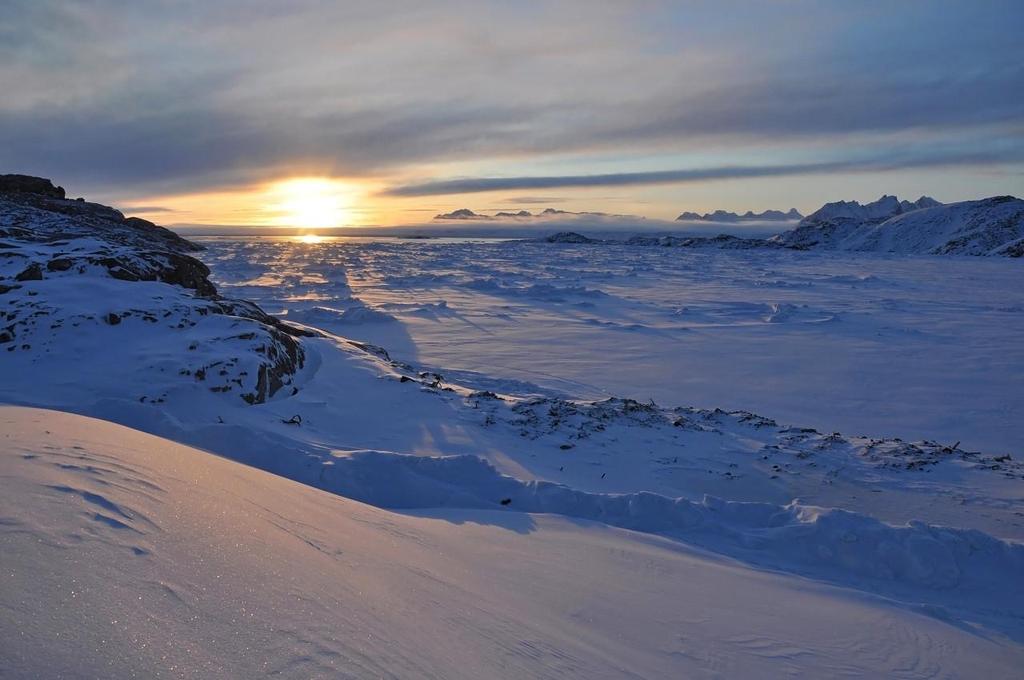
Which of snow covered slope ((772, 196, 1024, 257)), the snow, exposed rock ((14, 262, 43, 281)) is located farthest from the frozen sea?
snow covered slope ((772, 196, 1024, 257))

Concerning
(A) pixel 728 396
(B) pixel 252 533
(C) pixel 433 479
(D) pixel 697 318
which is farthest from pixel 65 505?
(D) pixel 697 318

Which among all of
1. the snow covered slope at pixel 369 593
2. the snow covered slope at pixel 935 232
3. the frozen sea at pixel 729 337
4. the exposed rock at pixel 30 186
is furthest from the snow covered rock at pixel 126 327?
the snow covered slope at pixel 935 232

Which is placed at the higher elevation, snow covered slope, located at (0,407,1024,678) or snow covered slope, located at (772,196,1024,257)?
snow covered slope, located at (772,196,1024,257)

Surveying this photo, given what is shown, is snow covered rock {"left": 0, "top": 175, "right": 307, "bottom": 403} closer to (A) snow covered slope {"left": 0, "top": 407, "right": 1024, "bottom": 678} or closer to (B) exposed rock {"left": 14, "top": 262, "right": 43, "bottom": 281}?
(B) exposed rock {"left": 14, "top": 262, "right": 43, "bottom": 281}

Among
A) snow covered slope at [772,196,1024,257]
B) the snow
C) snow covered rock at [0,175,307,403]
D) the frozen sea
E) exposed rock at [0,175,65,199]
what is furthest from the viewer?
snow covered slope at [772,196,1024,257]

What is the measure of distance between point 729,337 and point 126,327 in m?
10.5

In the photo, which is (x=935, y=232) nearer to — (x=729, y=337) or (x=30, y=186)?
(x=729, y=337)

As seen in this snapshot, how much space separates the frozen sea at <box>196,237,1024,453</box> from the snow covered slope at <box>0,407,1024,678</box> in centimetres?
447

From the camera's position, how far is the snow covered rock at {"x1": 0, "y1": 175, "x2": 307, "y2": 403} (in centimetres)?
521

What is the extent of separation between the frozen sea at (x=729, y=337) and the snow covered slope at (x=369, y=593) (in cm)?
447

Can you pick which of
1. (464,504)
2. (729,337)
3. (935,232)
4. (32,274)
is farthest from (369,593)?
(935,232)

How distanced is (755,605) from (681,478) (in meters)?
2.02

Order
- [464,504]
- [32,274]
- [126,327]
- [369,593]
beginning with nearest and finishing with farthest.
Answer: [369,593], [464,504], [126,327], [32,274]

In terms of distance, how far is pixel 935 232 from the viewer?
188ft
